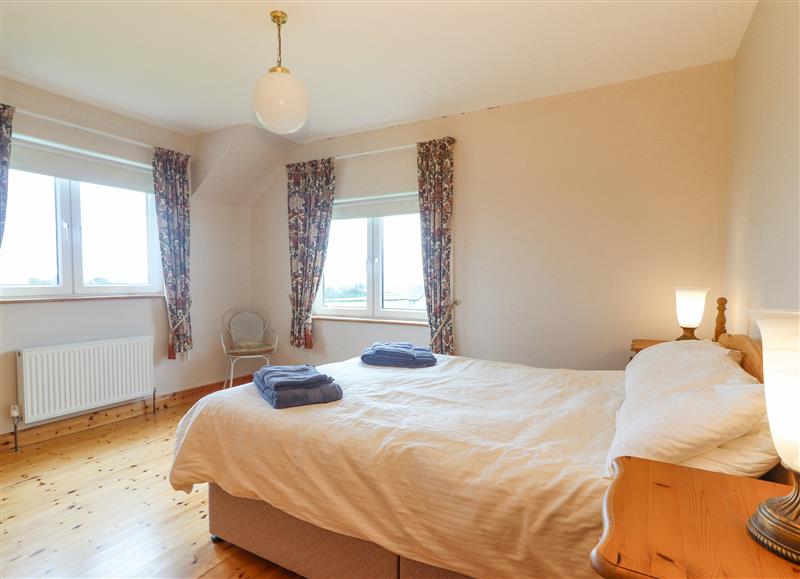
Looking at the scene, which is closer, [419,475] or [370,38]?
[419,475]

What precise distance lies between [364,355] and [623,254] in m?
1.97

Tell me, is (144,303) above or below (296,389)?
above

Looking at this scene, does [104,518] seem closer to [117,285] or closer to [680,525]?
[117,285]

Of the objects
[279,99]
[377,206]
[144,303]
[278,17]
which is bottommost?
[144,303]

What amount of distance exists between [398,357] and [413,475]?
1.28 meters

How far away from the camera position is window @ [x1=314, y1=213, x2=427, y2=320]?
3938 mm

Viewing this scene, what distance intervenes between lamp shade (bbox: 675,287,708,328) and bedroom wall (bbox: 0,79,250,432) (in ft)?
13.2

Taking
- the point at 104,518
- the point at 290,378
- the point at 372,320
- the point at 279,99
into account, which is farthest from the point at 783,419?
the point at 372,320

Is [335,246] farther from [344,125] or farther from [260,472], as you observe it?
[260,472]

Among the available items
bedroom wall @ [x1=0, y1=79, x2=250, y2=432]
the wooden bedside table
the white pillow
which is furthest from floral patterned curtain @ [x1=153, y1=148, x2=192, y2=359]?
the wooden bedside table

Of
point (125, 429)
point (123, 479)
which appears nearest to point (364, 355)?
point (123, 479)

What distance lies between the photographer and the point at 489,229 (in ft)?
11.2

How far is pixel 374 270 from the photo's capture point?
13.5 ft

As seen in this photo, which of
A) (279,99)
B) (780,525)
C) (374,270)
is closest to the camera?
(780,525)
